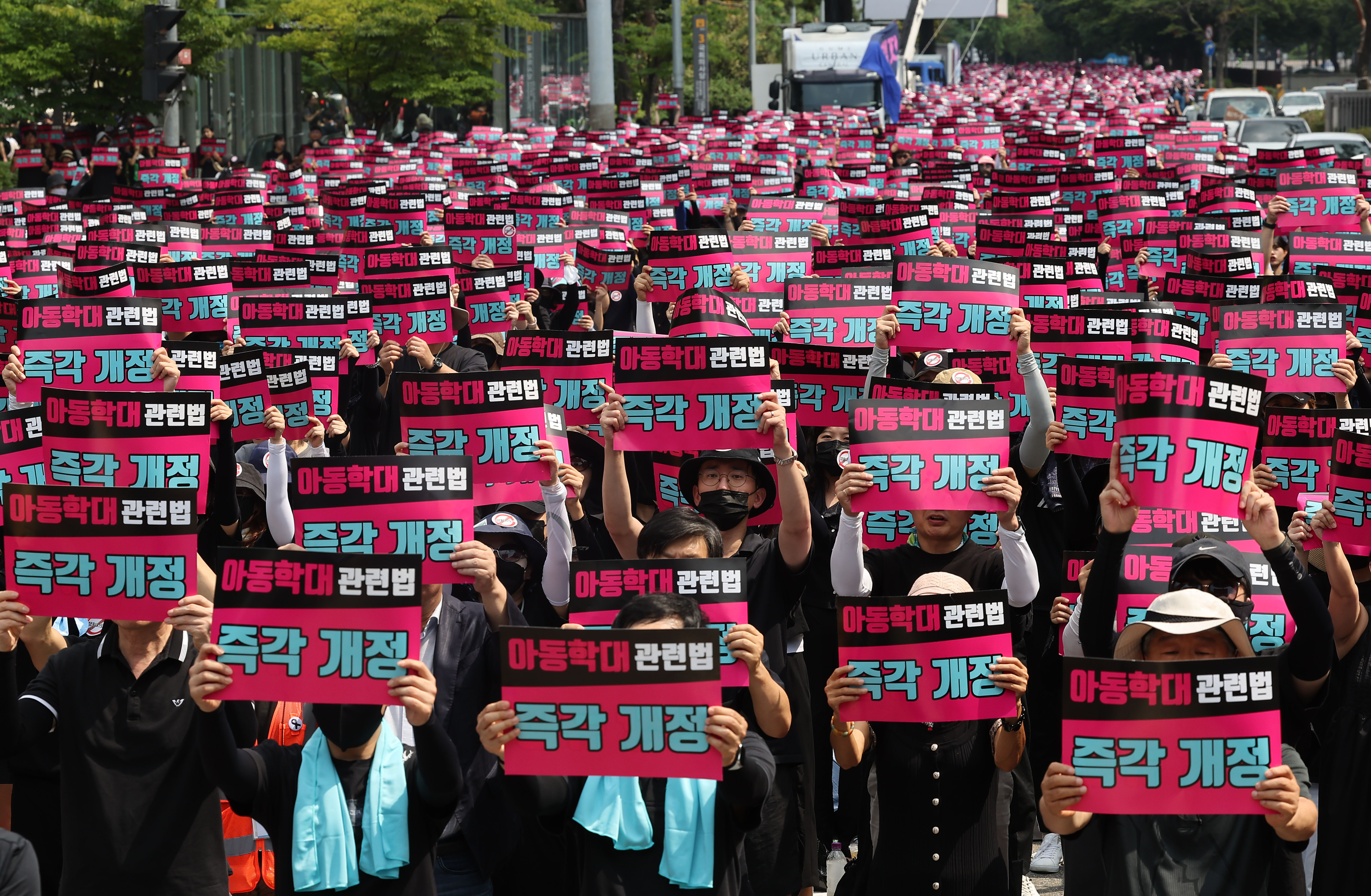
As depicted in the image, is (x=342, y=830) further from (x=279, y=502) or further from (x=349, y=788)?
(x=279, y=502)

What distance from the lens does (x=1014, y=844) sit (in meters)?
5.24

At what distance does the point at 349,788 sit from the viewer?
4.35 meters

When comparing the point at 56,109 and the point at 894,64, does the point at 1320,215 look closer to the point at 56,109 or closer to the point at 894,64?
the point at 56,109

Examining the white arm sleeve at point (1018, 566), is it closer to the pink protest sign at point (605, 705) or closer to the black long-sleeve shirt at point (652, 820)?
the black long-sleeve shirt at point (652, 820)

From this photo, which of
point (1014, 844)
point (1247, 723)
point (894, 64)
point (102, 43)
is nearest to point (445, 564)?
point (1014, 844)

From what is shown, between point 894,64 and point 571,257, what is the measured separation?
35309 mm

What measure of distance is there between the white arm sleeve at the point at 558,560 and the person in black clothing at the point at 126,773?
1189 millimetres

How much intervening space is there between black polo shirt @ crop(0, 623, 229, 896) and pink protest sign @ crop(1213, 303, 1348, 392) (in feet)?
16.0

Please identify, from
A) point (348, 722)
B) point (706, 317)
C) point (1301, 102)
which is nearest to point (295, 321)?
point (706, 317)

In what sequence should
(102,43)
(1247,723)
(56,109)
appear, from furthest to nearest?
(56,109) → (102,43) → (1247,723)

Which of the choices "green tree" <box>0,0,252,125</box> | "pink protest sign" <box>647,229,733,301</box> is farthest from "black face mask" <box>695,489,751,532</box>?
"green tree" <box>0,0,252,125</box>

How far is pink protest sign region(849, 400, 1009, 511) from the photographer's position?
559 centimetres

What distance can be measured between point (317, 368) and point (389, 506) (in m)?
3.12

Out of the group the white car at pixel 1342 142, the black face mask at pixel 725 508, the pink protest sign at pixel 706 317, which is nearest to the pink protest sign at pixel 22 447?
the black face mask at pixel 725 508
